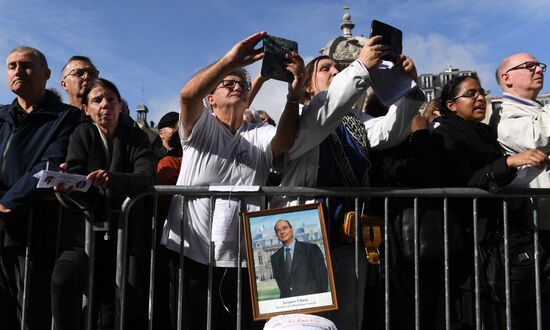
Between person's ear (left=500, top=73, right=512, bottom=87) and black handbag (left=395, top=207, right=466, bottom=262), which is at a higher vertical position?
person's ear (left=500, top=73, right=512, bottom=87)

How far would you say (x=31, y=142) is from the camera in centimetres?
373

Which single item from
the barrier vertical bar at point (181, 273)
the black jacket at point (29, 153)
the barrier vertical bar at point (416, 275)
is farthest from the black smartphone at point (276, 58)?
the black jacket at point (29, 153)

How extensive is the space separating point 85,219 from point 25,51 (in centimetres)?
145

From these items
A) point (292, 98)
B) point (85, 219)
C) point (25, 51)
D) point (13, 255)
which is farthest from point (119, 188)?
point (25, 51)

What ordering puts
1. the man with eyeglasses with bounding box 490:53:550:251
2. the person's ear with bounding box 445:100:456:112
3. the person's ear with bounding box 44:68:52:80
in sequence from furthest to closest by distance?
the person's ear with bounding box 445:100:456:112 < the person's ear with bounding box 44:68:52:80 < the man with eyeglasses with bounding box 490:53:550:251

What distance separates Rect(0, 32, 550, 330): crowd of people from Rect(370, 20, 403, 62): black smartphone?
0.22 feet

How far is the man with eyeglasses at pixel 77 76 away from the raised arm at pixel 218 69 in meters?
1.90

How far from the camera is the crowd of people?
3361 mm

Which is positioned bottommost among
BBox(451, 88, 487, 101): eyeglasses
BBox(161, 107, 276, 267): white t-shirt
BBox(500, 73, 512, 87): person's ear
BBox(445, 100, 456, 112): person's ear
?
BBox(161, 107, 276, 267): white t-shirt

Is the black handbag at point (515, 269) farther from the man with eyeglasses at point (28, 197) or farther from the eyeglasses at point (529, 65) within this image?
the man with eyeglasses at point (28, 197)

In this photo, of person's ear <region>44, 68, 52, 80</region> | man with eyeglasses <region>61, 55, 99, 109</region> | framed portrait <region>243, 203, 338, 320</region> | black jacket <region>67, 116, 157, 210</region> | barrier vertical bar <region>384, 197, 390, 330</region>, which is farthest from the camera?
man with eyeglasses <region>61, 55, 99, 109</region>

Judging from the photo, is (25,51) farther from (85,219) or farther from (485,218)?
(485,218)

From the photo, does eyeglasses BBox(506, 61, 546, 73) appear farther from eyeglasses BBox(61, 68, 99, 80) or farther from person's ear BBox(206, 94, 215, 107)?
eyeglasses BBox(61, 68, 99, 80)

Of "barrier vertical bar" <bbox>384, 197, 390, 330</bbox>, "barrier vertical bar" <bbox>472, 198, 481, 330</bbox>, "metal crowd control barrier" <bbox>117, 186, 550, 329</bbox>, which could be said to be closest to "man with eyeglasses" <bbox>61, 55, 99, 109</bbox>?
"metal crowd control barrier" <bbox>117, 186, 550, 329</bbox>
